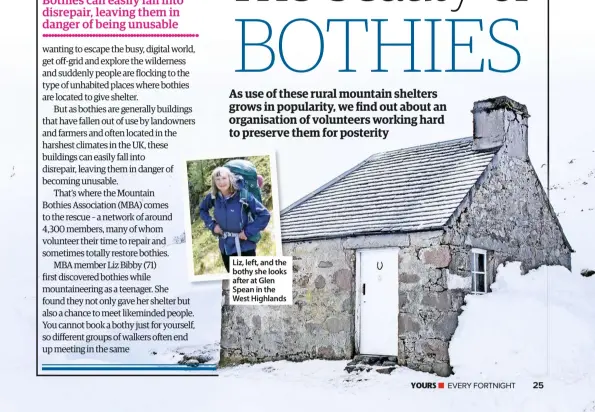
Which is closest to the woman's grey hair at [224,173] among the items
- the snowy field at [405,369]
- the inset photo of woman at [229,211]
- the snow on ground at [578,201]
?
the inset photo of woman at [229,211]

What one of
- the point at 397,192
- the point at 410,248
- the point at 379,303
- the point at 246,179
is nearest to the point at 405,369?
the point at 379,303

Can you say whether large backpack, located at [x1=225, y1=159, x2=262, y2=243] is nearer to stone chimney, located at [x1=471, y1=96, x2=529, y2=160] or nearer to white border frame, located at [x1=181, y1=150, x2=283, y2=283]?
white border frame, located at [x1=181, y1=150, x2=283, y2=283]

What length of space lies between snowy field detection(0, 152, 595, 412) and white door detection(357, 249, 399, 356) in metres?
0.21

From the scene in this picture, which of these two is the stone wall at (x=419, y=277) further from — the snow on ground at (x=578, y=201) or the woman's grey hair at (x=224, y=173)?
the woman's grey hair at (x=224, y=173)

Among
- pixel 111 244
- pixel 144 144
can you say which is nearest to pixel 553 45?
pixel 144 144

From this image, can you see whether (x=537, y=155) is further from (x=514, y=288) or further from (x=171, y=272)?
(x=171, y=272)

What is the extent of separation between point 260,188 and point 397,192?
3.09ft

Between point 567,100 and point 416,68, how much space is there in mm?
1015

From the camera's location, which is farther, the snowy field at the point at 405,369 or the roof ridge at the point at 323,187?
the roof ridge at the point at 323,187

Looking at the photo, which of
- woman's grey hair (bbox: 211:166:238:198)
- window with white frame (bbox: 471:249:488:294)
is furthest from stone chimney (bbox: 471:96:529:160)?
woman's grey hair (bbox: 211:166:238:198)

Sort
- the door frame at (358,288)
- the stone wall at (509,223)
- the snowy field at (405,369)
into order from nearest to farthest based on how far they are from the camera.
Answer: the snowy field at (405,369) < the stone wall at (509,223) < the door frame at (358,288)

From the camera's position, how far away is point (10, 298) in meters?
6.40

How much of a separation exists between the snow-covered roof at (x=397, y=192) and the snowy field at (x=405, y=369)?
603 millimetres

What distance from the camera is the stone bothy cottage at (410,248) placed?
6363 mm
